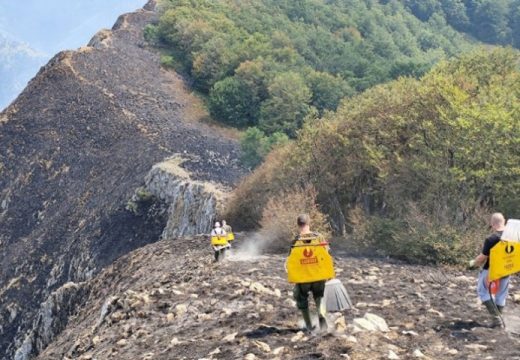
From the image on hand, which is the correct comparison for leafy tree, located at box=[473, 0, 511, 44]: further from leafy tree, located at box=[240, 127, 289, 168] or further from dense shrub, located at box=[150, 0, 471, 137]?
leafy tree, located at box=[240, 127, 289, 168]

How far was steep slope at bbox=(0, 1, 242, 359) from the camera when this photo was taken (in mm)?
36594

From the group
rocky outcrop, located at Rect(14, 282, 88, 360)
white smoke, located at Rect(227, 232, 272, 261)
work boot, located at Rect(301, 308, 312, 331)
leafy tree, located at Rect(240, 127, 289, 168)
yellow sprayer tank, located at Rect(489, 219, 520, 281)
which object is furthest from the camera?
leafy tree, located at Rect(240, 127, 289, 168)

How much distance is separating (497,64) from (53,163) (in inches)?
1291

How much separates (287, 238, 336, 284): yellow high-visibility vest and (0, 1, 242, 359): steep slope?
17.7 metres

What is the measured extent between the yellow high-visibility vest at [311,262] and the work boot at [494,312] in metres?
2.78

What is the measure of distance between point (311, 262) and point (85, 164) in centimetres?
4033

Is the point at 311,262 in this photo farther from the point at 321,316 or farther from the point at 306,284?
the point at 321,316

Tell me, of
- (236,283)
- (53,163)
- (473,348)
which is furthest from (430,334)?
(53,163)

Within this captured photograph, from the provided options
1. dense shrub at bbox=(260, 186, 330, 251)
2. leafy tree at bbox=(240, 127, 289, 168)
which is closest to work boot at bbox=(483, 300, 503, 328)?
dense shrub at bbox=(260, 186, 330, 251)

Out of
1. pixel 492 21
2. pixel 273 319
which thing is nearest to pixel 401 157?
pixel 273 319

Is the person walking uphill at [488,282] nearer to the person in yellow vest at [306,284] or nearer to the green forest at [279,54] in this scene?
the person in yellow vest at [306,284]

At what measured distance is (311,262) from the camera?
30.8 feet

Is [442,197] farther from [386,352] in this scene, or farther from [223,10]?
[223,10]

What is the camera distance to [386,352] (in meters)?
9.12
